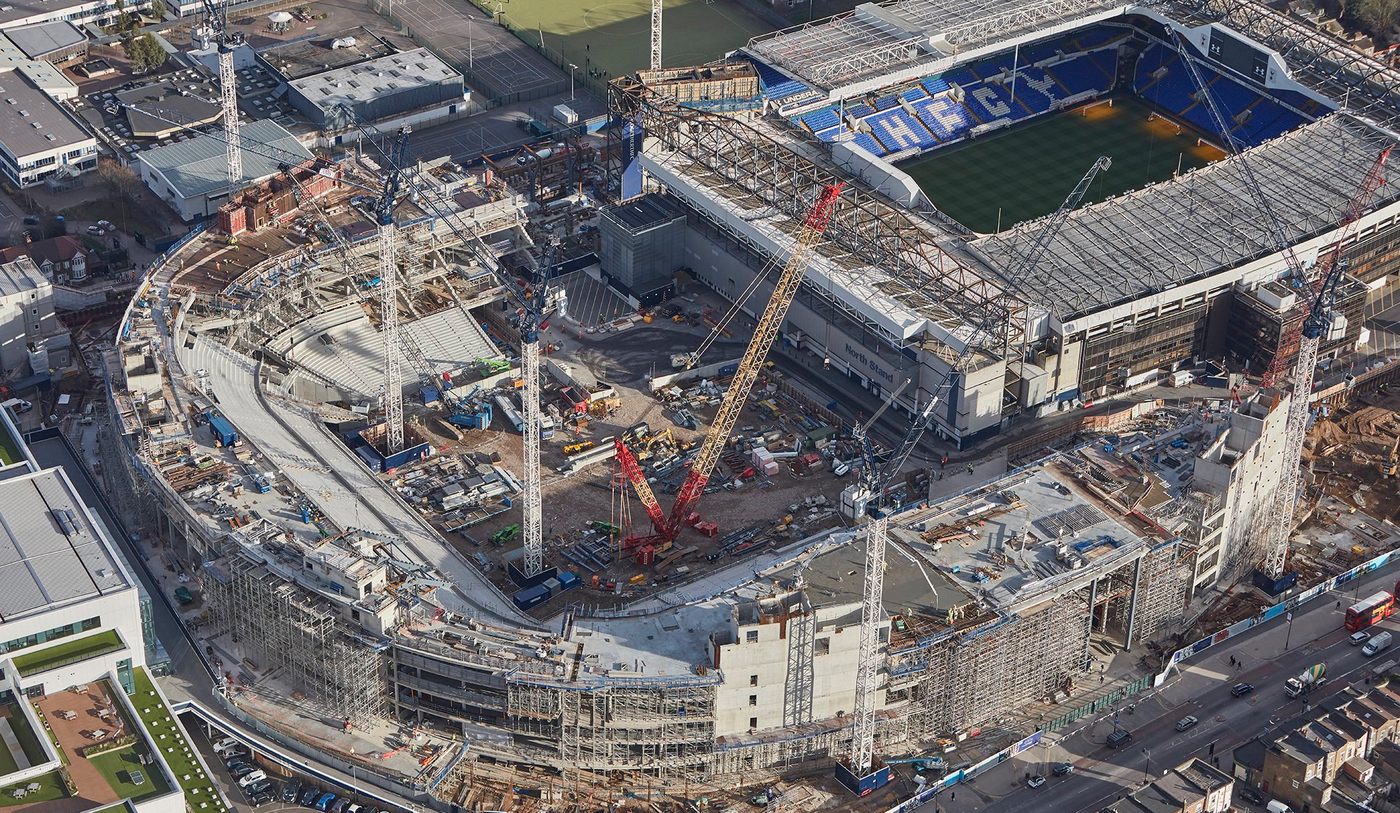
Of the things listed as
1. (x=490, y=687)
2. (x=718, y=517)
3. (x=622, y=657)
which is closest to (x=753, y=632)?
(x=622, y=657)

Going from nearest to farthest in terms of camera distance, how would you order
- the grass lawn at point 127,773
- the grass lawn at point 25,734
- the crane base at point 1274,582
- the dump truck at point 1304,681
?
the grass lawn at point 127,773 < the grass lawn at point 25,734 < the dump truck at point 1304,681 < the crane base at point 1274,582

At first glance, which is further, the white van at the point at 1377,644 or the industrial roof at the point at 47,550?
the white van at the point at 1377,644

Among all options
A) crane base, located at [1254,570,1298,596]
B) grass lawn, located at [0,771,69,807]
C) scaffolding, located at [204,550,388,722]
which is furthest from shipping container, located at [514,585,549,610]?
crane base, located at [1254,570,1298,596]

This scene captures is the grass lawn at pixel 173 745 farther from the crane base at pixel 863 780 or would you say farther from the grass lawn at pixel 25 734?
the crane base at pixel 863 780

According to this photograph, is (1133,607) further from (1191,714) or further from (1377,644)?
(1377,644)

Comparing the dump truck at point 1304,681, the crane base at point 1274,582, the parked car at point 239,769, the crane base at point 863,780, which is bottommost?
the parked car at point 239,769

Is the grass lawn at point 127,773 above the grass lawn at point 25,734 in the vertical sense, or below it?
below

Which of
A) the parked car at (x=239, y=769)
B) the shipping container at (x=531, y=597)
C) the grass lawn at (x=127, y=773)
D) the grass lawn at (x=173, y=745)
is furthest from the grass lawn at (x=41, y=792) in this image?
the shipping container at (x=531, y=597)

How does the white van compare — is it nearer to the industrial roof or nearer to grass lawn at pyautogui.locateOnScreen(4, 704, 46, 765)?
the industrial roof
